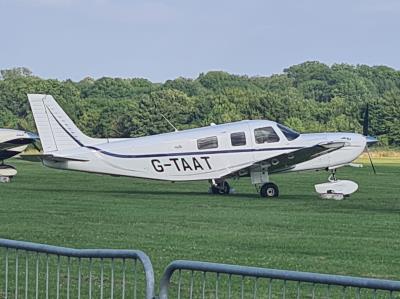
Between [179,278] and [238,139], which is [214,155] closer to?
[238,139]

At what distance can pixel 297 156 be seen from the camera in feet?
88.2

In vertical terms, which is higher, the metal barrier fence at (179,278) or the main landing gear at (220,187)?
the metal barrier fence at (179,278)

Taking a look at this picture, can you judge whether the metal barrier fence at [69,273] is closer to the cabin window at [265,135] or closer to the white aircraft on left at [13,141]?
the cabin window at [265,135]

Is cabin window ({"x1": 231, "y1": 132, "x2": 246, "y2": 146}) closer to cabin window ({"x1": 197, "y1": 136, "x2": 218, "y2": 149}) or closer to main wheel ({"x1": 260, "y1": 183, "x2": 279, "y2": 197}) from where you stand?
cabin window ({"x1": 197, "y1": 136, "x2": 218, "y2": 149})

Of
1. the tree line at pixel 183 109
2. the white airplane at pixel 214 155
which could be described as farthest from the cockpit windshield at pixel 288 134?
the tree line at pixel 183 109

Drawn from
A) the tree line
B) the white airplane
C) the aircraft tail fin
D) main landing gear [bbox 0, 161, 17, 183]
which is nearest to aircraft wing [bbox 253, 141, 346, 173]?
the white airplane

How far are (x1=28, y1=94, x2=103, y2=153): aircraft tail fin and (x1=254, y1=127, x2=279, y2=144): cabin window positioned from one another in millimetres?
4478

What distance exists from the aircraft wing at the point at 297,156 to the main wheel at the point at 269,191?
50 centimetres

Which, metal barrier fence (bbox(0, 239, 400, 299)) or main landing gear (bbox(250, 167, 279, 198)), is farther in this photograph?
main landing gear (bbox(250, 167, 279, 198))

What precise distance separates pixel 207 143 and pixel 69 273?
65.3 feet

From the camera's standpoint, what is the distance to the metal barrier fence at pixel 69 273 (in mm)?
6348

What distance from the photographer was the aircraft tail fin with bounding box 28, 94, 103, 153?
2797 cm

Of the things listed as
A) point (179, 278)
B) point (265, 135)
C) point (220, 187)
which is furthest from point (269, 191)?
point (179, 278)

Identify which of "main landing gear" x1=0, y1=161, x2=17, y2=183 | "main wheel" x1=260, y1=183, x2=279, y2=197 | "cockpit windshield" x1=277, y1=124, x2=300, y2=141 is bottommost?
"main wheel" x1=260, y1=183, x2=279, y2=197
